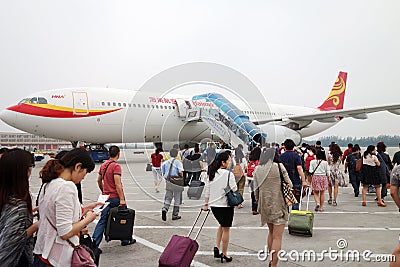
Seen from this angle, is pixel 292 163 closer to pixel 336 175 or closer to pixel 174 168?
pixel 174 168

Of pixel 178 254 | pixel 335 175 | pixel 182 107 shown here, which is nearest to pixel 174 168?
pixel 178 254

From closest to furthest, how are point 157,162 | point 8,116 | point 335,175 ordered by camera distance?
point 335,175, point 157,162, point 8,116

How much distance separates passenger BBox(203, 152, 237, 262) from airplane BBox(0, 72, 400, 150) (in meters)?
9.38

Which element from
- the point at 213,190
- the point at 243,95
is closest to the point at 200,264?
the point at 213,190

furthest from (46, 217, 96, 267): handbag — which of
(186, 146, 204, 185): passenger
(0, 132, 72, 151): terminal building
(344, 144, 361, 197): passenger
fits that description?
(0, 132, 72, 151): terminal building

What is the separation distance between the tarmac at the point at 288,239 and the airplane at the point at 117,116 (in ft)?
21.9

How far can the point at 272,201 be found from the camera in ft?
14.1

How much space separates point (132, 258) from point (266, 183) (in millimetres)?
2153

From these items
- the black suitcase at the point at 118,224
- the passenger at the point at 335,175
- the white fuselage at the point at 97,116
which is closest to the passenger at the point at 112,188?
the black suitcase at the point at 118,224

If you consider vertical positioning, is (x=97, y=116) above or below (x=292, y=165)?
above

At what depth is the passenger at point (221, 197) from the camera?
4.52 m

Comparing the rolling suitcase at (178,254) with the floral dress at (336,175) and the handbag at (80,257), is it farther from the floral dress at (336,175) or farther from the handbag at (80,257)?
the floral dress at (336,175)

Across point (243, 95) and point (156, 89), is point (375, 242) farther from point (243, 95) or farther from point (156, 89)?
point (156, 89)

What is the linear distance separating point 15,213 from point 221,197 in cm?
260
